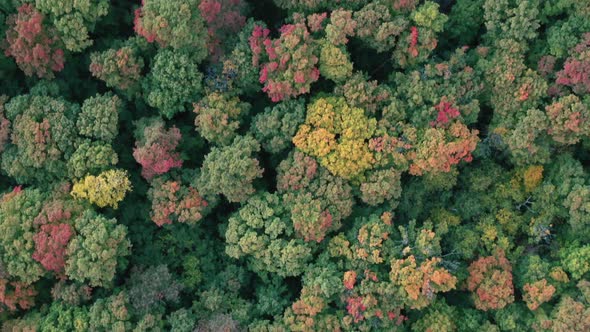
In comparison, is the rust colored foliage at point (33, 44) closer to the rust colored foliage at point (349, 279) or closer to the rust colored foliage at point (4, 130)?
the rust colored foliage at point (4, 130)

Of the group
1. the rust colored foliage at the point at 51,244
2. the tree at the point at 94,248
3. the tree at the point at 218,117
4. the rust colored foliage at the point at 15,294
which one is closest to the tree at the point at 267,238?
the tree at the point at 218,117

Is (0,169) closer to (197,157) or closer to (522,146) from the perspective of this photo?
(197,157)

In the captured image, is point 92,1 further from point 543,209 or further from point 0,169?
point 543,209

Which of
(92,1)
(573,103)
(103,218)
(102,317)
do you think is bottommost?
(102,317)

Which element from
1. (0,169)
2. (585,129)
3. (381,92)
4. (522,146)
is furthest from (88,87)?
(585,129)

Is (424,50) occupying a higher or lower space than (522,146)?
higher

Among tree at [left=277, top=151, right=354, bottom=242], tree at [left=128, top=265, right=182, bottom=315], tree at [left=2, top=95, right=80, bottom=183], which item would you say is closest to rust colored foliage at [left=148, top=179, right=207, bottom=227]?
tree at [left=128, top=265, right=182, bottom=315]

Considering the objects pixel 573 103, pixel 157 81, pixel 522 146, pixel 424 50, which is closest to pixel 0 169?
pixel 157 81

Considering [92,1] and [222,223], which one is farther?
[222,223]
